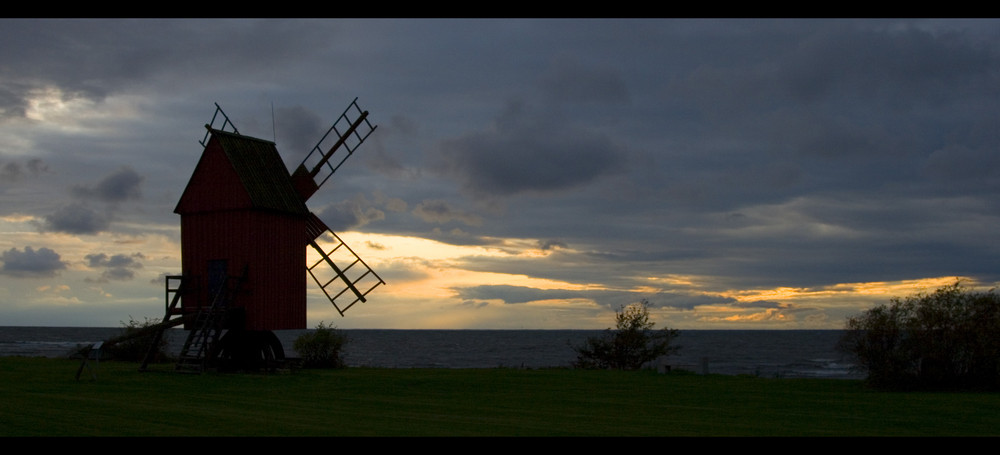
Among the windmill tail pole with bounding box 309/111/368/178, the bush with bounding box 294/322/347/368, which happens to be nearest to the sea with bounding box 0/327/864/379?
the bush with bounding box 294/322/347/368

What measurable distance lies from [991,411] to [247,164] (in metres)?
27.1

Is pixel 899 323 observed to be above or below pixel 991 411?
above

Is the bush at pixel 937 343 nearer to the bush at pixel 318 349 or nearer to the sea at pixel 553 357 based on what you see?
the sea at pixel 553 357

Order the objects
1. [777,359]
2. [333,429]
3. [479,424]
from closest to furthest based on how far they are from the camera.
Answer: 1. [333,429]
2. [479,424]
3. [777,359]

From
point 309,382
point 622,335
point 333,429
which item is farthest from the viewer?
point 622,335

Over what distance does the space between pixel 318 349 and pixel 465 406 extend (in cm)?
2356

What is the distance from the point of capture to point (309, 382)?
29969 millimetres

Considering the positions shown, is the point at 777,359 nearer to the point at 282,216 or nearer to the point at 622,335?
the point at 622,335

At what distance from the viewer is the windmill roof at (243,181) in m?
34.4

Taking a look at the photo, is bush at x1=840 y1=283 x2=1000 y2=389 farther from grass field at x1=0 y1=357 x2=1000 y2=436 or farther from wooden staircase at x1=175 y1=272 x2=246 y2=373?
wooden staircase at x1=175 y1=272 x2=246 y2=373

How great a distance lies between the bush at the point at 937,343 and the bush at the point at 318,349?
25.0 metres

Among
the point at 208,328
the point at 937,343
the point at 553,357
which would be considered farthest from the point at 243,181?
the point at 553,357

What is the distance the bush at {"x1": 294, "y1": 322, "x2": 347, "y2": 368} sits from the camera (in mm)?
43062
